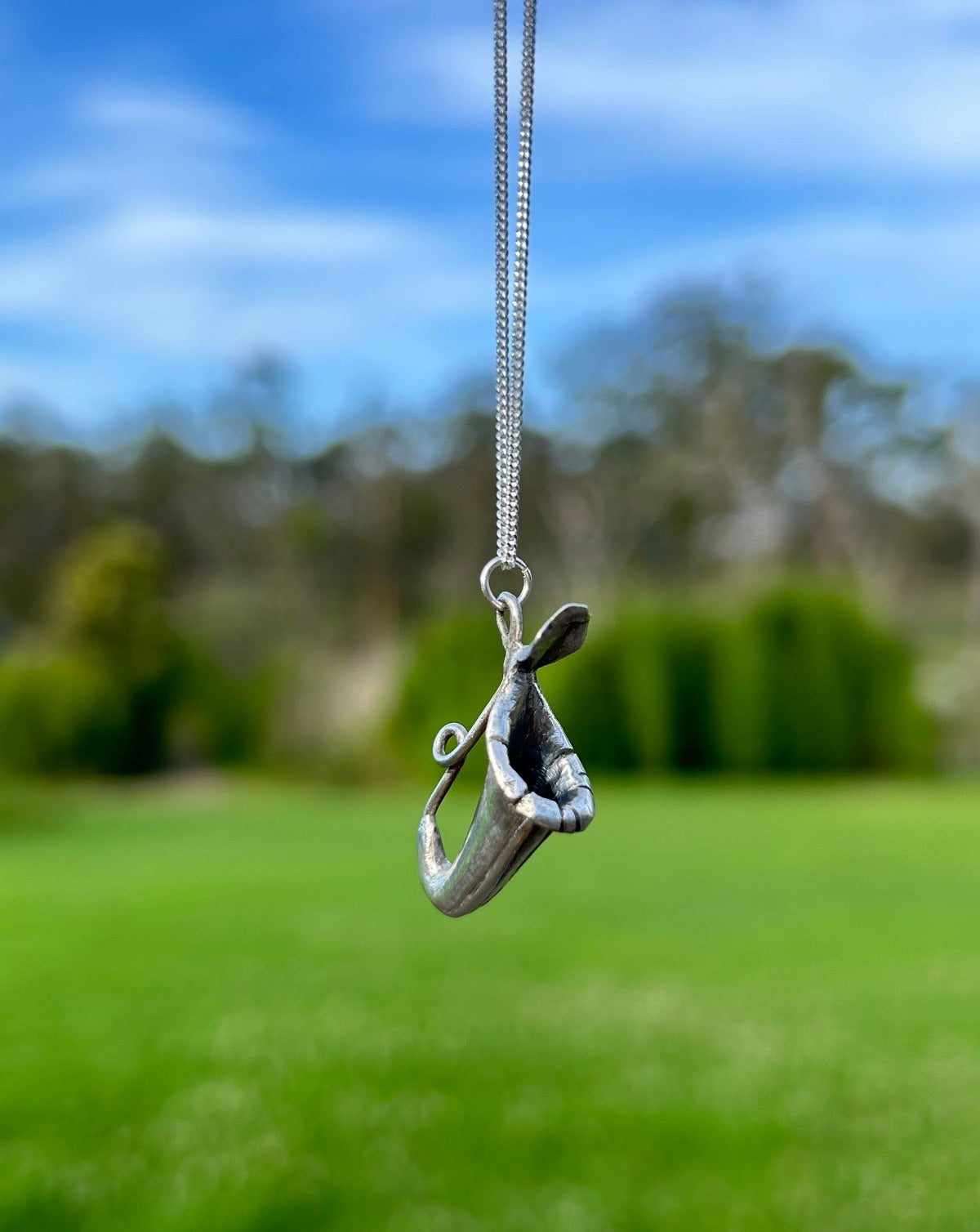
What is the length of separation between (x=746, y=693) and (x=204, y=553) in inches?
305

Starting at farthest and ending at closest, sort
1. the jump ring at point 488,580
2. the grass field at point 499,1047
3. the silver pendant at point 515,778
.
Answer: the grass field at point 499,1047, the jump ring at point 488,580, the silver pendant at point 515,778

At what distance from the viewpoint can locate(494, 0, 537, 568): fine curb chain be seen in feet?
4.99

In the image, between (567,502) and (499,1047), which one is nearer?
(499,1047)

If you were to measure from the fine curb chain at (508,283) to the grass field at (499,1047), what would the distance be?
2460 millimetres

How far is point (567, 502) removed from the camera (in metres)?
17.0

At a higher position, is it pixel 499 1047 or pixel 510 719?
pixel 510 719

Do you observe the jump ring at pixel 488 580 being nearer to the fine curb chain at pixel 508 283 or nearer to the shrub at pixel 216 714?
the fine curb chain at pixel 508 283

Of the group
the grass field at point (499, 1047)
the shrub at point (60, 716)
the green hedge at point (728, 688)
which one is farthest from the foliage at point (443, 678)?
the grass field at point (499, 1047)

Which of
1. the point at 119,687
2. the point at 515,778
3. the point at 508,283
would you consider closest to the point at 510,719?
the point at 515,778

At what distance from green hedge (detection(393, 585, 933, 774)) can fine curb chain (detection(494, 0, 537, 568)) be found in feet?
33.6

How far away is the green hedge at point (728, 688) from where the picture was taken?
1207 centimetres

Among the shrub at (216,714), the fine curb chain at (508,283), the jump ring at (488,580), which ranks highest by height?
the fine curb chain at (508,283)

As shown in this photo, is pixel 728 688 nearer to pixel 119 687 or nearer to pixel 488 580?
pixel 119 687

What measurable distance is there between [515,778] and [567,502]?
15.8 meters
